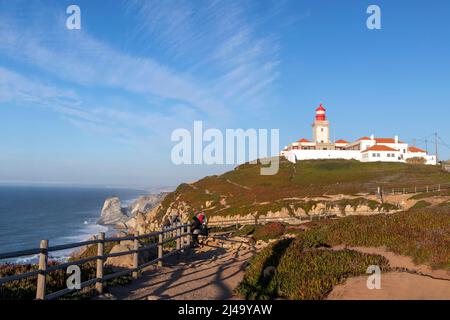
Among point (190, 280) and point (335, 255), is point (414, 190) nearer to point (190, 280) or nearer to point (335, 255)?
point (335, 255)

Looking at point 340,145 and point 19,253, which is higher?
point 340,145

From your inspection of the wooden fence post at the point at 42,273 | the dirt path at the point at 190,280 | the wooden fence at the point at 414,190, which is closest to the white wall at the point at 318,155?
the wooden fence at the point at 414,190

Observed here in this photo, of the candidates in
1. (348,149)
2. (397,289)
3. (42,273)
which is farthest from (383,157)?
(42,273)

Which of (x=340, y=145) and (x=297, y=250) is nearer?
(x=297, y=250)

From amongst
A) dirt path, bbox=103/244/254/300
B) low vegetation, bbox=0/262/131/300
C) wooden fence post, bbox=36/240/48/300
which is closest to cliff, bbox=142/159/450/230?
dirt path, bbox=103/244/254/300
